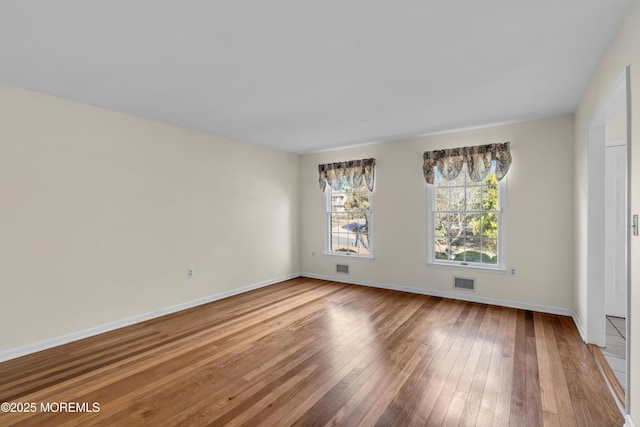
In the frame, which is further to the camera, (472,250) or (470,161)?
(472,250)

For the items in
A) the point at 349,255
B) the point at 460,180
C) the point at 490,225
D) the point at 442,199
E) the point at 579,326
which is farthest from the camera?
the point at 349,255

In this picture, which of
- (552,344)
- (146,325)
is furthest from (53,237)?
(552,344)

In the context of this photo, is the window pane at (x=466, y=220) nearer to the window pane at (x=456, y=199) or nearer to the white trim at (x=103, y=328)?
the window pane at (x=456, y=199)

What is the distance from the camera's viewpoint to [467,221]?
15.3 feet

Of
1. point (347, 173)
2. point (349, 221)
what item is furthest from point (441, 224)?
point (347, 173)

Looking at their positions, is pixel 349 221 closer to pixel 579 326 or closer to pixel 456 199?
pixel 456 199

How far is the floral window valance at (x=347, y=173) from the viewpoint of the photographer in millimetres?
5461

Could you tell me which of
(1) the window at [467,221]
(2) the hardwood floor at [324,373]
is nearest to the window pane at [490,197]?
(1) the window at [467,221]

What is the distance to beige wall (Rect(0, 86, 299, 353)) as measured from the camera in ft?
9.75

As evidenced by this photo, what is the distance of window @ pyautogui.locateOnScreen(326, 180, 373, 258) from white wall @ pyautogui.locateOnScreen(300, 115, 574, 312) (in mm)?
209

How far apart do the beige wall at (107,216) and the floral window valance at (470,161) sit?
3.07m

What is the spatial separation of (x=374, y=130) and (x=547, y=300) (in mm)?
3337

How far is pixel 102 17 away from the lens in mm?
1912

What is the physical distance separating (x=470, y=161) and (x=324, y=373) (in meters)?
3.59
